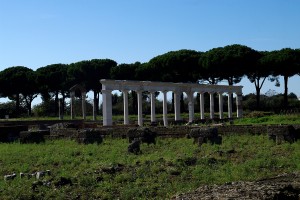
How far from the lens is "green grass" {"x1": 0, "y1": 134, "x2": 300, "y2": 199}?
1168cm

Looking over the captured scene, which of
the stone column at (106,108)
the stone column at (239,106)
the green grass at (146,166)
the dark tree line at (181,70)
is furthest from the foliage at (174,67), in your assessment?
→ the green grass at (146,166)

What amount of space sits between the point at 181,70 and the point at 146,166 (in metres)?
51.5

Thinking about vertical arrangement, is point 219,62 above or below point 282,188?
above

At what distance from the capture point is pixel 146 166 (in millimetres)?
14500

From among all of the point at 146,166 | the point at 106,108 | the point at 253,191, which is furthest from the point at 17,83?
the point at 253,191

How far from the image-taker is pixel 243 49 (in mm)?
63344

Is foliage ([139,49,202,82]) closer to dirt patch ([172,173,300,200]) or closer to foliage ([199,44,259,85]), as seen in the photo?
foliage ([199,44,259,85])

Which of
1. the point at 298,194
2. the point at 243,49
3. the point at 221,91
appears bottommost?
the point at 298,194

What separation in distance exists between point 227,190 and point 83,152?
10.4 metres

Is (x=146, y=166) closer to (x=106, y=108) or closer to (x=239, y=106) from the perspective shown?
(x=106, y=108)

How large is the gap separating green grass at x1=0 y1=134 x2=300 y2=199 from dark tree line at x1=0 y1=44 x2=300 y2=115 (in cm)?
4186

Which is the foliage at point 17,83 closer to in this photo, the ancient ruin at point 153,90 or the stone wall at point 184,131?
the ancient ruin at point 153,90

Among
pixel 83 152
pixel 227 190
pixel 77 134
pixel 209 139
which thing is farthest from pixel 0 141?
pixel 227 190

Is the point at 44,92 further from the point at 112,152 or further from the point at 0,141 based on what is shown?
the point at 112,152
